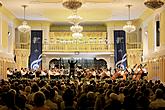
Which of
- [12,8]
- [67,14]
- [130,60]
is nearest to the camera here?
[12,8]

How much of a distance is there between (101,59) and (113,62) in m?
1.29

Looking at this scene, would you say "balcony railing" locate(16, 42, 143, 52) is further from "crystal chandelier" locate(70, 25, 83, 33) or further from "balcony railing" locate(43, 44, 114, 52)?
"crystal chandelier" locate(70, 25, 83, 33)

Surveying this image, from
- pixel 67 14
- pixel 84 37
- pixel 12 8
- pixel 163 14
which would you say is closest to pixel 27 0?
pixel 12 8

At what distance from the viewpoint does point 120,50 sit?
95.4ft

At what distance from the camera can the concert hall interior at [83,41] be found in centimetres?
2256

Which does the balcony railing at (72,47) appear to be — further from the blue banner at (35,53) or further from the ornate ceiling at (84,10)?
the ornate ceiling at (84,10)

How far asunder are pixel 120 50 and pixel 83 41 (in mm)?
3122

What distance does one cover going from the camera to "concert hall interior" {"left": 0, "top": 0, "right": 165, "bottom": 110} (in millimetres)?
22562

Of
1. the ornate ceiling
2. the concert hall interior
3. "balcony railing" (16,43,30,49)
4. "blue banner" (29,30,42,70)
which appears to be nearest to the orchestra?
the concert hall interior

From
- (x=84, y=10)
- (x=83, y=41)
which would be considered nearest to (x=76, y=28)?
(x=84, y=10)

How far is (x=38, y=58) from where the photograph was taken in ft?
94.9

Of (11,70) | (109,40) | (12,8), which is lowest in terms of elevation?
(11,70)

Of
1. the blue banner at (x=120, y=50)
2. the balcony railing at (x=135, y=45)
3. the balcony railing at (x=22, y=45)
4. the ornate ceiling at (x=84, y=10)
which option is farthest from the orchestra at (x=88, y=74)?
the balcony railing at (x=22, y=45)

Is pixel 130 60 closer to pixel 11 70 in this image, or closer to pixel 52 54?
pixel 52 54
